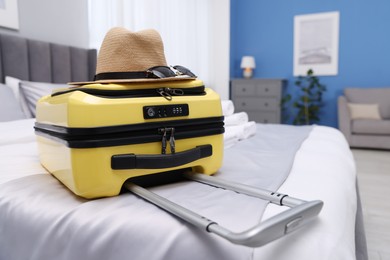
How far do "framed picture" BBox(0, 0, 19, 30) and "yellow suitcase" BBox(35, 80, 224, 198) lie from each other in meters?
1.78

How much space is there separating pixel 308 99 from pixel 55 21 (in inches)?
147

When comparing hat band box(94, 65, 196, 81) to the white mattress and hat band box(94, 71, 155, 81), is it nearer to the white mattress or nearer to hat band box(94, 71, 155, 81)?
hat band box(94, 71, 155, 81)

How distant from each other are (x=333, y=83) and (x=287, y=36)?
3.62ft

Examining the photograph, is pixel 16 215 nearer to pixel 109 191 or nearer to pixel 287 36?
pixel 109 191

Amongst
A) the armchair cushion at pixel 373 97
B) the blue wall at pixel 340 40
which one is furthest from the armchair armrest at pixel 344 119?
the blue wall at pixel 340 40

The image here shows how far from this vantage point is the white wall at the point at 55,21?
89.8 inches

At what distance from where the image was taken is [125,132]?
642 mm

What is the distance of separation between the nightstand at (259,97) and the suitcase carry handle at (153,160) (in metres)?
4.07

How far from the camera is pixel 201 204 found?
615mm

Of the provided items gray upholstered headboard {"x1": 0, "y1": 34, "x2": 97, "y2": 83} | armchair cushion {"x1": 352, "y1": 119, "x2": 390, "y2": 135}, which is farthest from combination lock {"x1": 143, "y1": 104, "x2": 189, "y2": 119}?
armchair cushion {"x1": 352, "y1": 119, "x2": 390, "y2": 135}

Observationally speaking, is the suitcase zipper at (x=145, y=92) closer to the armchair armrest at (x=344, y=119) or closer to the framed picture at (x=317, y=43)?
the armchair armrest at (x=344, y=119)

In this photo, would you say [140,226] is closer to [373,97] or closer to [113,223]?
[113,223]

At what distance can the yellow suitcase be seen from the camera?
1.97ft

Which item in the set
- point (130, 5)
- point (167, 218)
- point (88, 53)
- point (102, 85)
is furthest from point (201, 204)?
point (130, 5)
